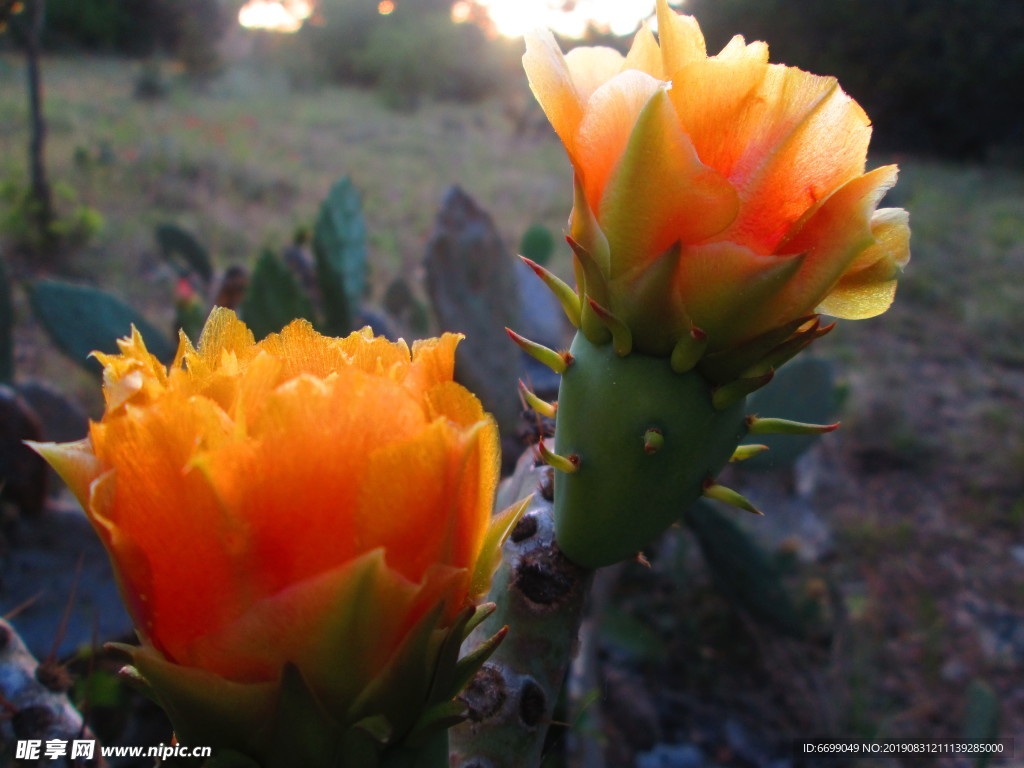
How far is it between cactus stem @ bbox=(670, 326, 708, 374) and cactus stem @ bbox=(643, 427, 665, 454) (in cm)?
4

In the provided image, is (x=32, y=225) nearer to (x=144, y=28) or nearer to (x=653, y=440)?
(x=653, y=440)

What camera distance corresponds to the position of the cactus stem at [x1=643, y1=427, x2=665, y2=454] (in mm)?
436

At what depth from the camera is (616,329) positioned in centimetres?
43

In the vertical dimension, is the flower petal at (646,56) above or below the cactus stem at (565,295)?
above

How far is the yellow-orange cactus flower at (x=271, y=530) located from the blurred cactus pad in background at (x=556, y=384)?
0.68 feet

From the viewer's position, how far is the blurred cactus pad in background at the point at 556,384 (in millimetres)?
1428

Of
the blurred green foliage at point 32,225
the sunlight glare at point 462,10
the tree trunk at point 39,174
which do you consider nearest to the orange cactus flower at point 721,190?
the tree trunk at point 39,174

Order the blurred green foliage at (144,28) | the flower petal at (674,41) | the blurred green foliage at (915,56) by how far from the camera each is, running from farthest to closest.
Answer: the blurred green foliage at (144,28) → the blurred green foliage at (915,56) → the flower petal at (674,41)

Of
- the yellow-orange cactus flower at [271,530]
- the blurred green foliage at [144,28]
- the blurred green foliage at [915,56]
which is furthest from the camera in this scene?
the blurred green foliage at [144,28]

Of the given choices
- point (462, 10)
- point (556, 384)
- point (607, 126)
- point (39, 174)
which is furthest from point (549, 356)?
point (462, 10)

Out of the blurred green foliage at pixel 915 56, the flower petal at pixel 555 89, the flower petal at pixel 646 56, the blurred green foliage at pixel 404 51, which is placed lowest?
the blurred green foliage at pixel 404 51

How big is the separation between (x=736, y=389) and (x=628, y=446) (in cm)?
7

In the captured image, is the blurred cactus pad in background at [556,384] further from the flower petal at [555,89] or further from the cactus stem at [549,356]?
the flower petal at [555,89]

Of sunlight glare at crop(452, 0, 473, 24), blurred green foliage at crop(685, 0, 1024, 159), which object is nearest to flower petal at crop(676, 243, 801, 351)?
blurred green foliage at crop(685, 0, 1024, 159)
